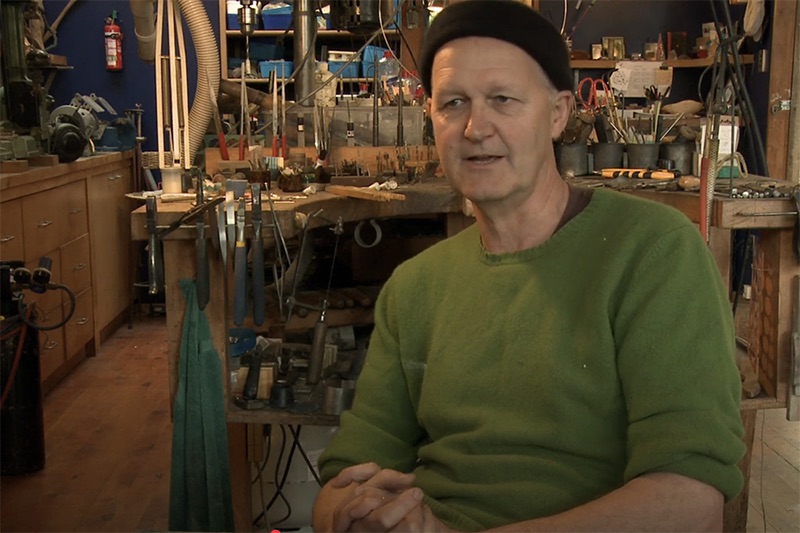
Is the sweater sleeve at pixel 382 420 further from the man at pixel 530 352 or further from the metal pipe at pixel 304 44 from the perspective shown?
the metal pipe at pixel 304 44

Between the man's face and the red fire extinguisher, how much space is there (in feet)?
16.6

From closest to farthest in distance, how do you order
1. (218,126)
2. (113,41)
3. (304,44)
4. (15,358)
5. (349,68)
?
1. (218,126)
2. (15,358)
3. (304,44)
4. (349,68)
5. (113,41)

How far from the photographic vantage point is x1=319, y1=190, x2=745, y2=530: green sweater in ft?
3.77

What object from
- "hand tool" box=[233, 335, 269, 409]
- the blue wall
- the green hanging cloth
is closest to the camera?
the green hanging cloth

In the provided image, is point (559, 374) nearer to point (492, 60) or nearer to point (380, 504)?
Answer: point (380, 504)

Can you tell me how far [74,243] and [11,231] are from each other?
87 cm

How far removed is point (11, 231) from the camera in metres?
3.63

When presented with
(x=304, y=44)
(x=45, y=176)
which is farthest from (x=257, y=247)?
(x=45, y=176)

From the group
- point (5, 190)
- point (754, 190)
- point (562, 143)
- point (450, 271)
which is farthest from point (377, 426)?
point (5, 190)

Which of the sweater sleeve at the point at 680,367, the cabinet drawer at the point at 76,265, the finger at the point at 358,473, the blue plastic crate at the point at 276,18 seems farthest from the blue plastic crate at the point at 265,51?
the sweater sleeve at the point at 680,367

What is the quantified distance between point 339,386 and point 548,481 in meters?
0.76

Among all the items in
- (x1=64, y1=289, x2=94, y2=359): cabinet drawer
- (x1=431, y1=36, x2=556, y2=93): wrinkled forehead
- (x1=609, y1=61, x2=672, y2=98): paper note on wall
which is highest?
(x1=609, y1=61, x2=672, y2=98): paper note on wall

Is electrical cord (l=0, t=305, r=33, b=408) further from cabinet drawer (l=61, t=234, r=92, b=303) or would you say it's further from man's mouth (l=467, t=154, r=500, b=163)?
man's mouth (l=467, t=154, r=500, b=163)

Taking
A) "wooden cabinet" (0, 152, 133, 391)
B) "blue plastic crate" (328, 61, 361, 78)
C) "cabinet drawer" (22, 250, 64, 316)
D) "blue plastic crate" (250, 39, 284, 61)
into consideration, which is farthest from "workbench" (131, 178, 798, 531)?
"blue plastic crate" (250, 39, 284, 61)
